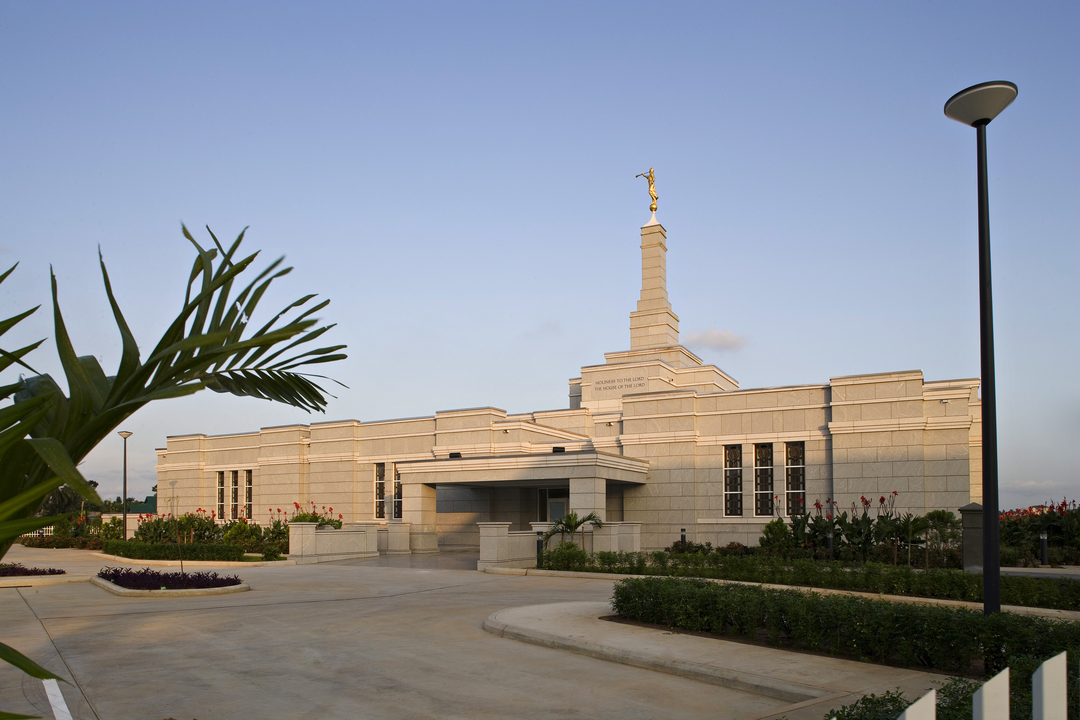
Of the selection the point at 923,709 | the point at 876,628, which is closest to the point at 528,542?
the point at 876,628

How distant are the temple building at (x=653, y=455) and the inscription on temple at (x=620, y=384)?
7 centimetres

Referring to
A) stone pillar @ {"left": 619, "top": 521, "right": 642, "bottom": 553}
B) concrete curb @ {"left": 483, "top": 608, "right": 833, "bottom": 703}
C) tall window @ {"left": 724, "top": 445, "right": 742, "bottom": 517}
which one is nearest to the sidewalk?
concrete curb @ {"left": 483, "top": 608, "right": 833, "bottom": 703}

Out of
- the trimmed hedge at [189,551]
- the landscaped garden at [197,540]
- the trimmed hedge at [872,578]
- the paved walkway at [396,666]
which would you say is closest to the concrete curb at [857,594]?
the trimmed hedge at [872,578]

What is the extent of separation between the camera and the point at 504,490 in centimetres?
3403

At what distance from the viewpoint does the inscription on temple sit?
37.8m

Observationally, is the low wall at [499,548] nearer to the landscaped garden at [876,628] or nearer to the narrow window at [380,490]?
the landscaped garden at [876,628]

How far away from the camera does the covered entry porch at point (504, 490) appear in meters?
26.5

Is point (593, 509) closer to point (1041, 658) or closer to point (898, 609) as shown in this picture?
point (898, 609)

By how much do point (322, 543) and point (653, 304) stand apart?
21293 millimetres

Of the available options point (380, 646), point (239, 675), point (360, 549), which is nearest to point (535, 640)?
point (380, 646)

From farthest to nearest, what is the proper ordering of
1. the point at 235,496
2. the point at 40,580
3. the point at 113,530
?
the point at 235,496, the point at 113,530, the point at 40,580

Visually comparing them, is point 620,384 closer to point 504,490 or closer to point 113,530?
point 504,490

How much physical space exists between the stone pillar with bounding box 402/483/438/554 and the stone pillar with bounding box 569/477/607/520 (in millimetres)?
7063

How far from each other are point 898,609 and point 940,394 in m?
19.1
